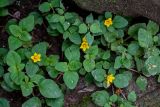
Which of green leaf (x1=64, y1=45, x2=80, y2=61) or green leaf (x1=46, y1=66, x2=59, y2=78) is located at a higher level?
green leaf (x1=64, y1=45, x2=80, y2=61)

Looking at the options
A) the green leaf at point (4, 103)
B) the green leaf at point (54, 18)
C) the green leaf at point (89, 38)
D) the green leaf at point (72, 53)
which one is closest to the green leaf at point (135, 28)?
the green leaf at point (89, 38)

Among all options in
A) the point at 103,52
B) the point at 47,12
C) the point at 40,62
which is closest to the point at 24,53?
the point at 40,62

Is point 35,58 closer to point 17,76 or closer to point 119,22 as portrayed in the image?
point 17,76

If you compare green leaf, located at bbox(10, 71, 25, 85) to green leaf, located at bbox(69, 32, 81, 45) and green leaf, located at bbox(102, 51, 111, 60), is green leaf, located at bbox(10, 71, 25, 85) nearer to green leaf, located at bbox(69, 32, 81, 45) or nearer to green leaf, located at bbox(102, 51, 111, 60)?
green leaf, located at bbox(69, 32, 81, 45)

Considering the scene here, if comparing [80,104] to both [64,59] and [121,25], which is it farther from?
[121,25]

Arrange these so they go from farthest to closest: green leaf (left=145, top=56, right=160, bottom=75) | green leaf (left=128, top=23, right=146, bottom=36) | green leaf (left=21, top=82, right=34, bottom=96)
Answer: green leaf (left=128, top=23, right=146, bottom=36)
green leaf (left=145, top=56, right=160, bottom=75)
green leaf (left=21, top=82, right=34, bottom=96)

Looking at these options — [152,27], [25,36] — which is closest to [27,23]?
[25,36]

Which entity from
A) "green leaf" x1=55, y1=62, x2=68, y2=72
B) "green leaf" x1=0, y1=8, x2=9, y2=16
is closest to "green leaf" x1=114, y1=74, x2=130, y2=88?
"green leaf" x1=55, y1=62, x2=68, y2=72
